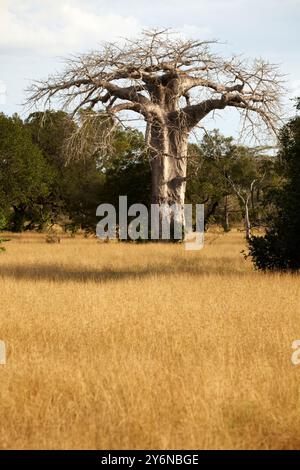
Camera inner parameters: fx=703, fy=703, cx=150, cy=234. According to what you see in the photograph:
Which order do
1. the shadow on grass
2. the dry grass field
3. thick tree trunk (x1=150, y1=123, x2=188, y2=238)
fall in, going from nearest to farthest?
the dry grass field → the shadow on grass → thick tree trunk (x1=150, y1=123, x2=188, y2=238)

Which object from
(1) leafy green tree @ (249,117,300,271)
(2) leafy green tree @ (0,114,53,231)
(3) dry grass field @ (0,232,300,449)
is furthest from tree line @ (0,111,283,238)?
(3) dry grass field @ (0,232,300,449)

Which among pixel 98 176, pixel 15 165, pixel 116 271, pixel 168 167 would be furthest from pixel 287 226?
pixel 98 176

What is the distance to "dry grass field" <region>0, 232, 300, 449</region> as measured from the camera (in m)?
5.49

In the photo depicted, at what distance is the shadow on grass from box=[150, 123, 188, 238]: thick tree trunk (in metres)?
8.17

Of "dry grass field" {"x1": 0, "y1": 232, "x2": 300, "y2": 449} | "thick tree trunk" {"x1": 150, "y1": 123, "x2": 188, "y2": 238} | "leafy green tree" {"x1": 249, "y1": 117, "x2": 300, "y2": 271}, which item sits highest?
"thick tree trunk" {"x1": 150, "y1": 123, "x2": 188, "y2": 238}

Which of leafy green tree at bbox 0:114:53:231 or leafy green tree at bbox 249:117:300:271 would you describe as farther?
leafy green tree at bbox 0:114:53:231

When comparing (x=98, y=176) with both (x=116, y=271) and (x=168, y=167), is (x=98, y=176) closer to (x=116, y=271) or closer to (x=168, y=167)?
(x=168, y=167)

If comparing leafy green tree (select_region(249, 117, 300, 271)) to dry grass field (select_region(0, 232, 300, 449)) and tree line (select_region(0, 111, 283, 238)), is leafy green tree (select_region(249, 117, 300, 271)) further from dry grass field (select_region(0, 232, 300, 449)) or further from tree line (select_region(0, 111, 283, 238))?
tree line (select_region(0, 111, 283, 238))

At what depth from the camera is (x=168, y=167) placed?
93.8 ft

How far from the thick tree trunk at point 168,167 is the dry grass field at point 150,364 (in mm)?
13642

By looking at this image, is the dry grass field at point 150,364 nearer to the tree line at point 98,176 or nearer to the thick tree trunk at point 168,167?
the thick tree trunk at point 168,167

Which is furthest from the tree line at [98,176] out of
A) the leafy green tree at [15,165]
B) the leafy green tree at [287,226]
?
the leafy green tree at [287,226]

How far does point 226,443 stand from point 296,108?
1346 cm

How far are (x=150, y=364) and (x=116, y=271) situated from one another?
430 inches
